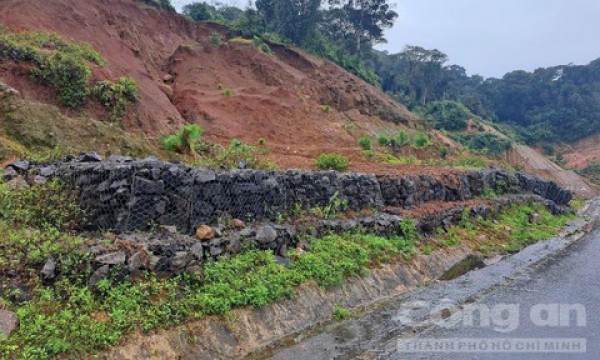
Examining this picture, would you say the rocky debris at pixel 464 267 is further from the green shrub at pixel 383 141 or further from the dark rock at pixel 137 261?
the green shrub at pixel 383 141

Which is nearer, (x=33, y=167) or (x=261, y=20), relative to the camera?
(x=33, y=167)

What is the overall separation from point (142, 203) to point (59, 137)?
16.0 ft

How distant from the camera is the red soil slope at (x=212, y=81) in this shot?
20.4 m

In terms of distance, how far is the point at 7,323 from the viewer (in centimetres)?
596

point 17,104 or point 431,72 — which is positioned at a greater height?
point 431,72

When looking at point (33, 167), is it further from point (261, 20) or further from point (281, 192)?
point (261, 20)

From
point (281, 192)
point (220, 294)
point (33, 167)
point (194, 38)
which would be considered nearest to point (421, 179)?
point (281, 192)

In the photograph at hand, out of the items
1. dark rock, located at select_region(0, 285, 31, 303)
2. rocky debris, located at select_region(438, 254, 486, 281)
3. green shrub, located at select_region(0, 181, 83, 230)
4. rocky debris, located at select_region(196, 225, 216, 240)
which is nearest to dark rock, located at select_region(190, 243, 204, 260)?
rocky debris, located at select_region(196, 225, 216, 240)

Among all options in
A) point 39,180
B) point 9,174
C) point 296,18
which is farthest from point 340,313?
point 296,18

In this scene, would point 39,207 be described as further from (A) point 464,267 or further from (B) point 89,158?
(A) point 464,267

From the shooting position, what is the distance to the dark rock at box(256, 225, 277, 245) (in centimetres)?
991

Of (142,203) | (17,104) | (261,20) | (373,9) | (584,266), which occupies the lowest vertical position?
(584,266)

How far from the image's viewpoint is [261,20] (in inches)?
1507

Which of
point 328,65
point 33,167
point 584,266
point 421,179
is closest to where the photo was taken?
point 33,167
